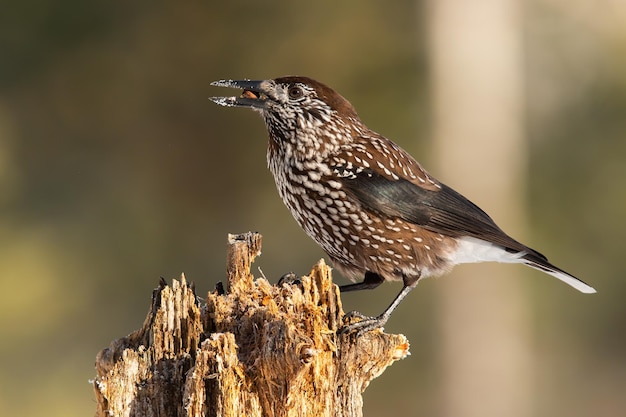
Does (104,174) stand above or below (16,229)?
above

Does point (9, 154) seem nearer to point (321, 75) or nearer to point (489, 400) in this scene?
point (321, 75)

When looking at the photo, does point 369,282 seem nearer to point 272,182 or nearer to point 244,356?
point 244,356

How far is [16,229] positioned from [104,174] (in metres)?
2.33

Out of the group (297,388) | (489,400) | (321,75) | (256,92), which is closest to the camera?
(297,388)

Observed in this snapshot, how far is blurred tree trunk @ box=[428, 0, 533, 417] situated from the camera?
13922 millimetres

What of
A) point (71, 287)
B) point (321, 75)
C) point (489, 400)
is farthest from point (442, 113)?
point (71, 287)

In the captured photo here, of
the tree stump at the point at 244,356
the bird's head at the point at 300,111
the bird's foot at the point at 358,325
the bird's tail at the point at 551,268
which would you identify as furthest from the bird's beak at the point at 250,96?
the bird's tail at the point at 551,268

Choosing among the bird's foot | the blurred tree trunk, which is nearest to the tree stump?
the bird's foot

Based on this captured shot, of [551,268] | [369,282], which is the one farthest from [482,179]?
[369,282]

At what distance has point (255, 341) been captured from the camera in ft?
15.2

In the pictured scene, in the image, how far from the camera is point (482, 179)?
13922mm

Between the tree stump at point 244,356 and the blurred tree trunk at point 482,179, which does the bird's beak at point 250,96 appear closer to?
the tree stump at point 244,356

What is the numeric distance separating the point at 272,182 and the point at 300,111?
11.2 meters

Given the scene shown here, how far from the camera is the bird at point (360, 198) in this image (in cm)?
597
